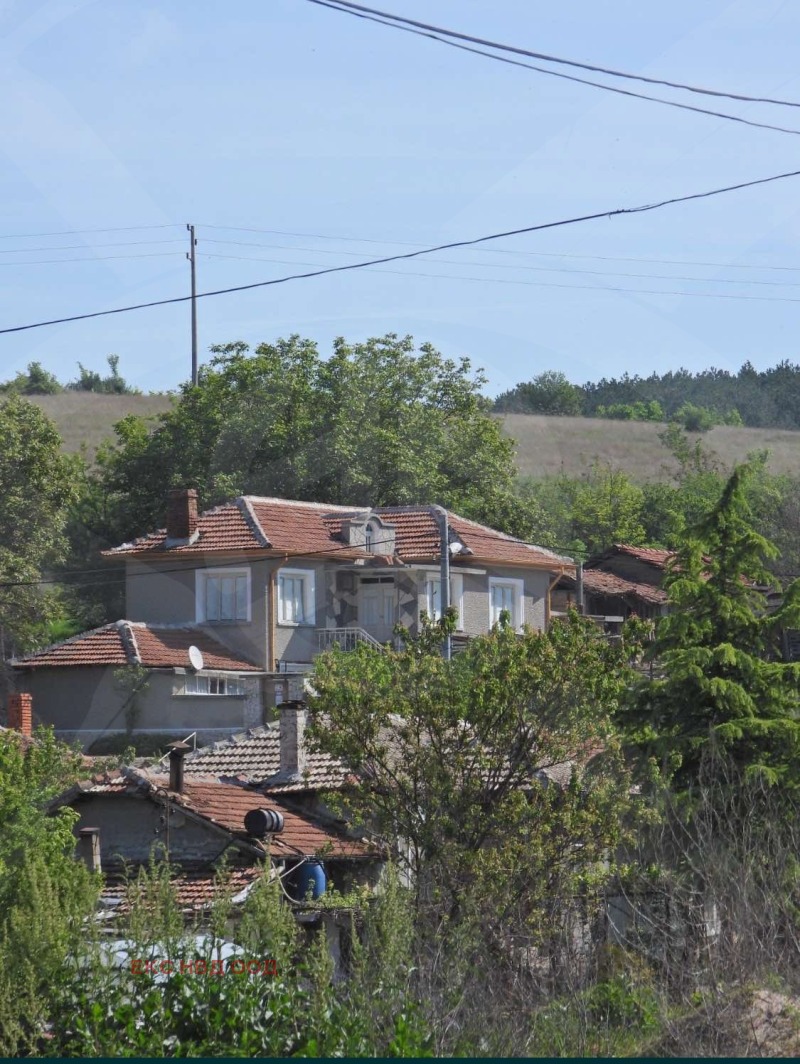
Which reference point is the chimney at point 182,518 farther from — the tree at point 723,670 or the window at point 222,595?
the tree at point 723,670

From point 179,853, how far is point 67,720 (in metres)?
17.5

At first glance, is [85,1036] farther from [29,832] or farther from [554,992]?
[554,992]

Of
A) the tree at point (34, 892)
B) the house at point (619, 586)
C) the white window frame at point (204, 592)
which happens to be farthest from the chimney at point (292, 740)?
the house at point (619, 586)

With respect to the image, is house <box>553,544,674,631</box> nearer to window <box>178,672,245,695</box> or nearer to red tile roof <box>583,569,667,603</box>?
red tile roof <box>583,569,667,603</box>

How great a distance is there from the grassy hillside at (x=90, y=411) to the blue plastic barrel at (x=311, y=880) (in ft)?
240

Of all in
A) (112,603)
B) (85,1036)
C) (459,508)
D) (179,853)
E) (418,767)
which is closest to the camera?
(85,1036)

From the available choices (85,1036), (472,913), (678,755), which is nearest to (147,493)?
(678,755)

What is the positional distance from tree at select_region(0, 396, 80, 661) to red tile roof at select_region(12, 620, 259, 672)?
3.38 m

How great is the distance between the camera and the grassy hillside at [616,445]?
91.1 meters

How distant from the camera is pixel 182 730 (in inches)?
1373

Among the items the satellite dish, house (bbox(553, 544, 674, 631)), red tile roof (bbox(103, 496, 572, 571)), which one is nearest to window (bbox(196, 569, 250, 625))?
red tile roof (bbox(103, 496, 572, 571))

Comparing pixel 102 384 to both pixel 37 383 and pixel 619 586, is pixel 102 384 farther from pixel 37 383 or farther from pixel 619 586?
pixel 619 586

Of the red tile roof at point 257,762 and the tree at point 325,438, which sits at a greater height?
the tree at point 325,438

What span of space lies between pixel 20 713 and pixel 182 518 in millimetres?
8499
